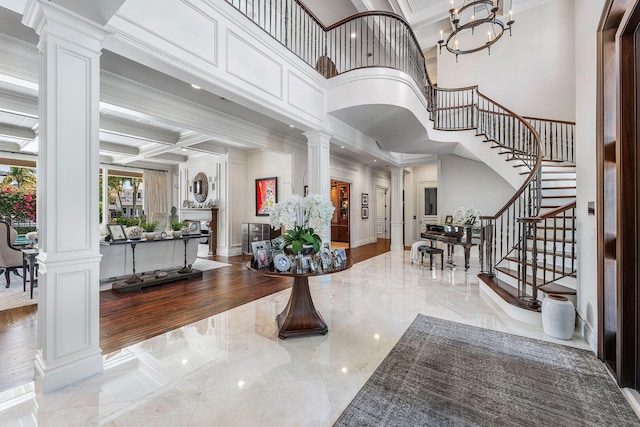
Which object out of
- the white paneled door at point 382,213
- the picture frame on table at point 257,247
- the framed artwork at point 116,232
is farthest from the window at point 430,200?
the framed artwork at point 116,232

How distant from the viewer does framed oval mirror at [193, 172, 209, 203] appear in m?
8.05

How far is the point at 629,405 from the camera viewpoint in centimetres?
174

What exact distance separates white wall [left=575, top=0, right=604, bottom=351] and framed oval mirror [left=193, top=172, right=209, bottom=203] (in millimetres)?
7923

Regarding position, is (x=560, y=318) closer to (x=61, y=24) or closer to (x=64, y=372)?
(x=64, y=372)

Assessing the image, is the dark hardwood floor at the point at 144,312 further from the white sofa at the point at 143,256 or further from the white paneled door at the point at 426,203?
the white paneled door at the point at 426,203

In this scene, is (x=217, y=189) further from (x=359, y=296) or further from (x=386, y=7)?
(x=386, y=7)

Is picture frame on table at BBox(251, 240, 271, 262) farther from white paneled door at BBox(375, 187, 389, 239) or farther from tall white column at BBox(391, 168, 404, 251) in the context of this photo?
white paneled door at BBox(375, 187, 389, 239)

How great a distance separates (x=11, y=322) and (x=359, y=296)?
4.05 m

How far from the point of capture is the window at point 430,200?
9.76 meters

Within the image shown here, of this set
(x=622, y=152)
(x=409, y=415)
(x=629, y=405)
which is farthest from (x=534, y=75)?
(x=409, y=415)

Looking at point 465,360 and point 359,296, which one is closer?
point 465,360

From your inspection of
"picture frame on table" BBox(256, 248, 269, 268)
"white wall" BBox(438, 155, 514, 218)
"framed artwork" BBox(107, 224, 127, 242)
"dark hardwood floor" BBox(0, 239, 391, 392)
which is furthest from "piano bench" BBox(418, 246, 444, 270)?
"framed artwork" BBox(107, 224, 127, 242)

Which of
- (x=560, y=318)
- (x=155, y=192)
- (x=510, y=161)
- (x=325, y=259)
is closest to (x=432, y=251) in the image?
(x=510, y=161)

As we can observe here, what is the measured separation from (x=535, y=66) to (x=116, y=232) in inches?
393
